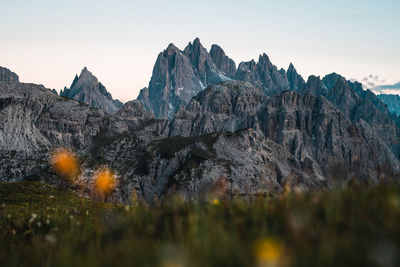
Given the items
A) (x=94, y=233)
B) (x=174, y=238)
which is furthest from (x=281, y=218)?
(x=94, y=233)

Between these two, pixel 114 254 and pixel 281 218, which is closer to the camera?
pixel 114 254

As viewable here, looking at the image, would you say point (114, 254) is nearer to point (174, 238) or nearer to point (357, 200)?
point (174, 238)

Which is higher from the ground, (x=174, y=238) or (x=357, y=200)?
(x=357, y=200)

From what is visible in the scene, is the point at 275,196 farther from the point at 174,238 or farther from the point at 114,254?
the point at 114,254

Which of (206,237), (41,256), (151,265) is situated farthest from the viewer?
(41,256)

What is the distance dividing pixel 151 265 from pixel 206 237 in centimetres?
168

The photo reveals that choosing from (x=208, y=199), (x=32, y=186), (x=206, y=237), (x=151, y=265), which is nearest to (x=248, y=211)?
(x=208, y=199)

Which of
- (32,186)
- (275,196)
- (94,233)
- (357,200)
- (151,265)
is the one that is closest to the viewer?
(151,265)

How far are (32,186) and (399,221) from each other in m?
50.4

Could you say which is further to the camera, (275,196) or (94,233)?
(275,196)

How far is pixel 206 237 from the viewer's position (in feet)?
21.6

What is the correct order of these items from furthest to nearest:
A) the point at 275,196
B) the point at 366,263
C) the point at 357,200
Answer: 1. the point at 275,196
2. the point at 357,200
3. the point at 366,263

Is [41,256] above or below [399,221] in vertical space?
below

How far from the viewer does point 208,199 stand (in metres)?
11.6
